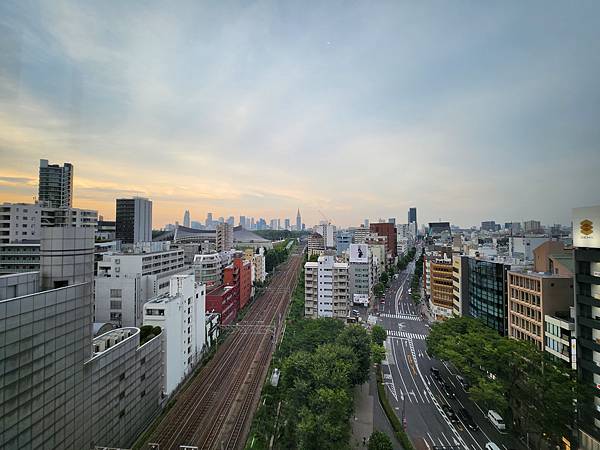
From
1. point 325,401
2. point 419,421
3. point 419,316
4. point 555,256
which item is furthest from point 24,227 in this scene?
point 555,256

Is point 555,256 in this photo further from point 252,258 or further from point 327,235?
point 327,235

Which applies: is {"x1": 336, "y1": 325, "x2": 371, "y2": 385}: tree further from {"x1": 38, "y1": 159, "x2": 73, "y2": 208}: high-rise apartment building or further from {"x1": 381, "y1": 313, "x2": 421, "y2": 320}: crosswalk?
{"x1": 38, "y1": 159, "x2": 73, "y2": 208}: high-rise apartment building

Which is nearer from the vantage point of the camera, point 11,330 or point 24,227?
point 11,330

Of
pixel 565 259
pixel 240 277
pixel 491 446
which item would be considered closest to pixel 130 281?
pixel 240 277

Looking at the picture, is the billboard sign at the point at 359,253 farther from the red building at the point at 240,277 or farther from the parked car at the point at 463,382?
the parked car at the point at 463,382

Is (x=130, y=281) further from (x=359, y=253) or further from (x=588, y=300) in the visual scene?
(x=588, y=300)

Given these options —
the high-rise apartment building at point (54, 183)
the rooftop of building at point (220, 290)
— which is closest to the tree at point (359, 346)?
the rooftop of building at point (220, 290)
